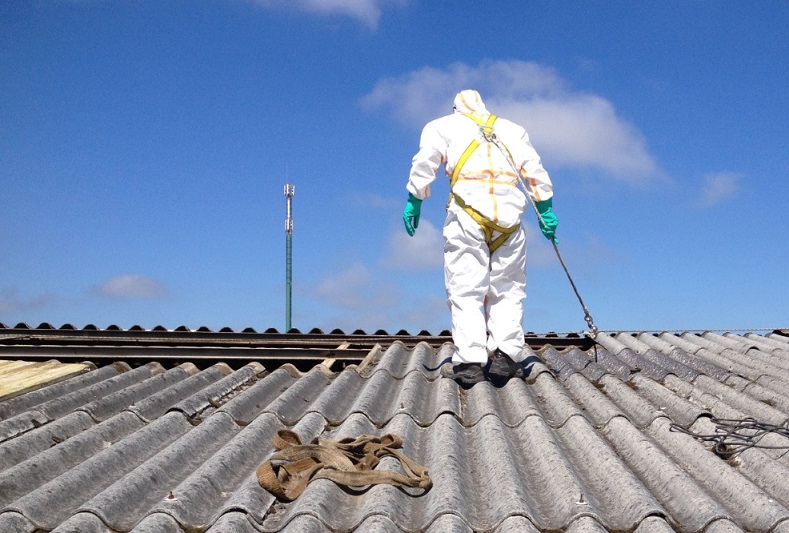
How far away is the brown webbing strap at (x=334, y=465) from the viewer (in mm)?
2850

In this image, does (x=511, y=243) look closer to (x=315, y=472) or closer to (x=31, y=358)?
(x=315, y=472)

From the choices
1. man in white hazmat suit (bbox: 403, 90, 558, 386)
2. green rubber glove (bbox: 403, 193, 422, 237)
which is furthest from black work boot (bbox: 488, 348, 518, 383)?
green rubber glove (bbox: 403, 193, 422, 237)

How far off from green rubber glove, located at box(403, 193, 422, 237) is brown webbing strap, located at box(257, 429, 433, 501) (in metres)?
1.80

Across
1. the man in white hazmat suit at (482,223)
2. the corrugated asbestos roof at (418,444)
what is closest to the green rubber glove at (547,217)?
the man in white hazmat suit at (482,223)

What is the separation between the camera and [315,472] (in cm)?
297

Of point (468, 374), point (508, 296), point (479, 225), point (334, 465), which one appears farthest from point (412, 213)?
point (334, 465)

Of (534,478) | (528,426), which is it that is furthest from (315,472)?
(528,426)

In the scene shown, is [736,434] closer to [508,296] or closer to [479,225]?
[508,296]

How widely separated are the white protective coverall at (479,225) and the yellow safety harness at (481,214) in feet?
0.06

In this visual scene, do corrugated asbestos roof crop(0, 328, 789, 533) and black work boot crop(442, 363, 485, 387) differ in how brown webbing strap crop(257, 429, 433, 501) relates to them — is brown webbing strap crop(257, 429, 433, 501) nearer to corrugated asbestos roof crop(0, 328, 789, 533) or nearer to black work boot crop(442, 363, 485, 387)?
corrugated asbestos roof crop(0, 328, 789, 533)

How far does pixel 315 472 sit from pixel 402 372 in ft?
7.28

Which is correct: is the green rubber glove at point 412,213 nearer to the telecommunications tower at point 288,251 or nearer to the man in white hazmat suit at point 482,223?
the man in white hazmat suit at point 482,223

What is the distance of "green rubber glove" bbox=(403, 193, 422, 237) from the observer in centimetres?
477

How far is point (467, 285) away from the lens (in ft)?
15.0
